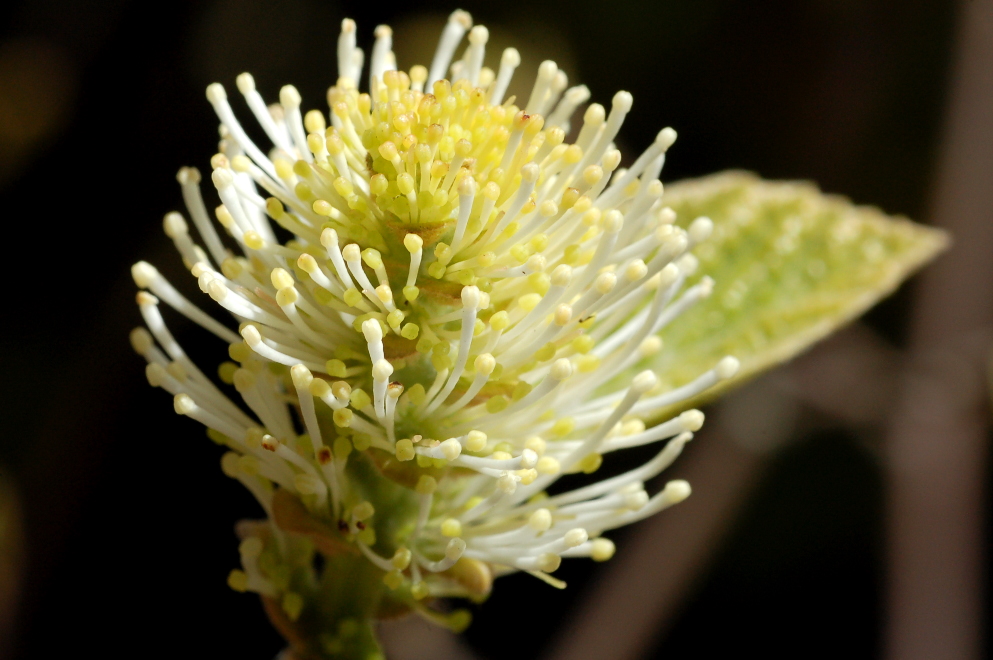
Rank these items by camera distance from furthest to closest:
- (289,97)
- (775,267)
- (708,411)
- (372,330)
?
(708,411) < (775,267) < (289,97) < (372,330)

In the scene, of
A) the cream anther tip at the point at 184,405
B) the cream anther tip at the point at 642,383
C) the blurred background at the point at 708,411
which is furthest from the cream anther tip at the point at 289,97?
the blurred background at the point at 708,411

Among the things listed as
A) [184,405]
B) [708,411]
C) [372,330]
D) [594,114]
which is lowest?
[184,405]

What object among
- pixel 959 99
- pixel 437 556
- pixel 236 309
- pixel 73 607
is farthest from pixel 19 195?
pixel 959 99

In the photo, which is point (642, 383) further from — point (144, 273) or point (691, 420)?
point (144, 273)

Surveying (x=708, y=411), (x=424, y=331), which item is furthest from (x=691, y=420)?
(x=708, y=411)

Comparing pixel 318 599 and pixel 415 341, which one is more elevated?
pixel 415 341

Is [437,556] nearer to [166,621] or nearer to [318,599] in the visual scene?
[318,599]
